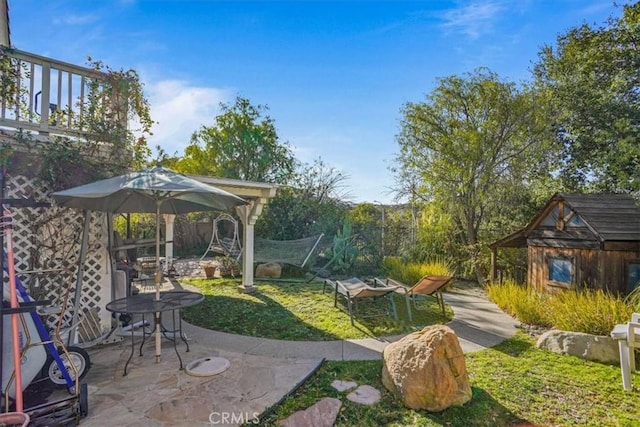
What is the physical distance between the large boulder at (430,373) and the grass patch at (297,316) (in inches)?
57.8

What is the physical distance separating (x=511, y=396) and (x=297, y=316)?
3.02 meters

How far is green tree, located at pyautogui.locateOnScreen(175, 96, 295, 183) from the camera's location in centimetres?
1406

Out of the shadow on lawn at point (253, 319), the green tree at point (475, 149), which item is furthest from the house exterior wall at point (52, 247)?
the green tree at point (475, 149)

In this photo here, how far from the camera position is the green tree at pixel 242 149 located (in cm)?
1406

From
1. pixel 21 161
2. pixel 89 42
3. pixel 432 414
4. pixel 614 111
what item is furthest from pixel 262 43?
pixel 614 111

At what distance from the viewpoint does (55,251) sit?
12.4 ft

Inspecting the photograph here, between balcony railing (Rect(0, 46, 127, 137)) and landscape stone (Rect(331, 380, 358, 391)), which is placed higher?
balcony railing (Rect(0, 46, 127, 137))

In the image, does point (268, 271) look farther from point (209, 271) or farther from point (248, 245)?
point (248, 245)

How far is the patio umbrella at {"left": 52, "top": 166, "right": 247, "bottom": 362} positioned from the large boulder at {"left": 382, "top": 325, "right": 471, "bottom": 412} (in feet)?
7.51

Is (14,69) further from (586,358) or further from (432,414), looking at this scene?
(586,358)

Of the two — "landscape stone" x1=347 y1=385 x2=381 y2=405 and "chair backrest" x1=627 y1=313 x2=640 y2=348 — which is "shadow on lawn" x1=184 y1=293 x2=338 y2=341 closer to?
"landscape stone" x1=347 y1=385 x2=381 y2=405

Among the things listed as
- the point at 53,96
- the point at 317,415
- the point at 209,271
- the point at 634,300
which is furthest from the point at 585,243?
the point at 209,271

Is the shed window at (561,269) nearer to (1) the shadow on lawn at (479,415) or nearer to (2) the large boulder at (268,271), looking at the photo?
(1) the shadow on lawn at (479,415)

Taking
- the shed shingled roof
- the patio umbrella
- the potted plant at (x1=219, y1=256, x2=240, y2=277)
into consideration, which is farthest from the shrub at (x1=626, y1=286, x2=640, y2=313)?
the potted plant at (x1=219, y1=256, x2=240, y2=277)
